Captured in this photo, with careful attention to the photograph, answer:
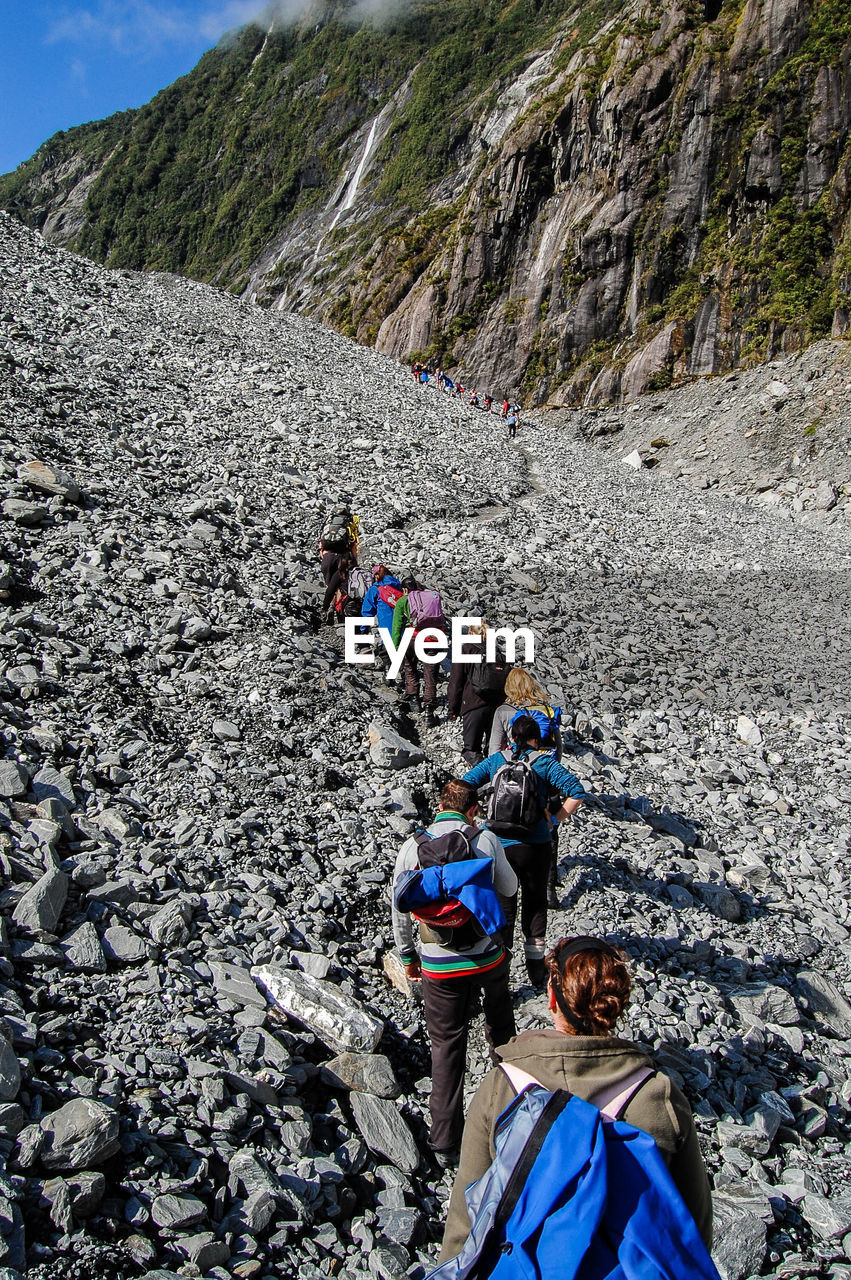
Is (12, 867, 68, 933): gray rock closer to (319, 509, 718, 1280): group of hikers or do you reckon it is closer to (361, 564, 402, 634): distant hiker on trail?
(319, 509, 718, 1280): group of hikers

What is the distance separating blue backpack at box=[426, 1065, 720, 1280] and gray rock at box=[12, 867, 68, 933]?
3561mm

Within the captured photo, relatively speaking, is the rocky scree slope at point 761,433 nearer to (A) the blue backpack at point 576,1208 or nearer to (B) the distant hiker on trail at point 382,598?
(B) the distant hiker on trail at point 382,598

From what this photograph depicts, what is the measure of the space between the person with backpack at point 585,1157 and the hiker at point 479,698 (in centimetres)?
561

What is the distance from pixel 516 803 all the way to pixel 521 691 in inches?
56.5

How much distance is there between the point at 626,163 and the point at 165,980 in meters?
55.4

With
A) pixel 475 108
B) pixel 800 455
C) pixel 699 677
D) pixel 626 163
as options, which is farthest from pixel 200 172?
pixel 699 677

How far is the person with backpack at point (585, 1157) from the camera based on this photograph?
1923mm

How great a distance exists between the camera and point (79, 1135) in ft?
11.1

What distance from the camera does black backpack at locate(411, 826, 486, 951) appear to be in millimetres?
3979

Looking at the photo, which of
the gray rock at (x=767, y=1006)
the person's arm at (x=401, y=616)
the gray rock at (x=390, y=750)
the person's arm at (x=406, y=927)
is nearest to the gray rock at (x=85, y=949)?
the person's arm at (x=406, y=927)

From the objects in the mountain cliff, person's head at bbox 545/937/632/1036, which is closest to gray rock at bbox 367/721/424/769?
person's head at bbox 545/937/632/1036

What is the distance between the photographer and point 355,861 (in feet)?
21.6

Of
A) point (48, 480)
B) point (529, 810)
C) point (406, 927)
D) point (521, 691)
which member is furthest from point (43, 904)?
point (48, 480)

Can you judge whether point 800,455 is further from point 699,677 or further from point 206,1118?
point 206,1118
